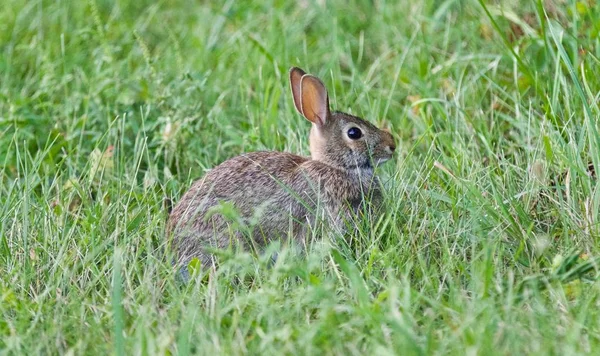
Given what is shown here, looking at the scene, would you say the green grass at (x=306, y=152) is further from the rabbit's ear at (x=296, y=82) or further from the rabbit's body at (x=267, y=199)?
the rabbit's ear at (x=296, y=82)

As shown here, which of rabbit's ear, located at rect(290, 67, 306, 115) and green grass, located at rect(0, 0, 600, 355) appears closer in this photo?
Result: green grass, located at rect(0, 0, 600, 355)

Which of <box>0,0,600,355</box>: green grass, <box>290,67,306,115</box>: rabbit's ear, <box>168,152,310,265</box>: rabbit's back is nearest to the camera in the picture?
<box>0,0,600,355</box>: green grass

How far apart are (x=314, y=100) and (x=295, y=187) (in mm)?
463

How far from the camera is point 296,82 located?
4652 millimetres

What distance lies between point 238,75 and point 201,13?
106 cm

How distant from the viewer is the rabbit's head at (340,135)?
183 inches

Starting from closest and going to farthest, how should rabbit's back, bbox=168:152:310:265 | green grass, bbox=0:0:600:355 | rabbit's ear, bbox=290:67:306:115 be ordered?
green grass, bbox=0:0:600:355
rabbit's back, bbox=168:152:310:265
rabbit's ear, bbox=290:67:306:115

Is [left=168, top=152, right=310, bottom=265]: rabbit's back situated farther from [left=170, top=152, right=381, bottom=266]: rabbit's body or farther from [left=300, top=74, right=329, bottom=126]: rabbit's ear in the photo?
[left=300, top=74, right=329, bottom=126]: rabbit's ear

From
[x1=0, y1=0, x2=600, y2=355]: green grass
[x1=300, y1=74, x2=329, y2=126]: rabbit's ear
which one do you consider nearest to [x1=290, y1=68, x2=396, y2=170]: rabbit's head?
[x1=300, y1=74, x2=329, y2=126]: rabbit's ear

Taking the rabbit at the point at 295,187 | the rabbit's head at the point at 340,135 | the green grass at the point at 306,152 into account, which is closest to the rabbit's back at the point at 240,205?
the rabbit at the point at 295,187

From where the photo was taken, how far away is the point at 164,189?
4.83 m

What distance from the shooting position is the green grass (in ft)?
10.9

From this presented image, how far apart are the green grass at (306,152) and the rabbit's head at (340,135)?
0.16 meters

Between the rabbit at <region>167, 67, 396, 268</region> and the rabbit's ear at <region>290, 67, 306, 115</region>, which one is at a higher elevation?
the rabbit's ear at <region>290, 67, 306, 115</region>
